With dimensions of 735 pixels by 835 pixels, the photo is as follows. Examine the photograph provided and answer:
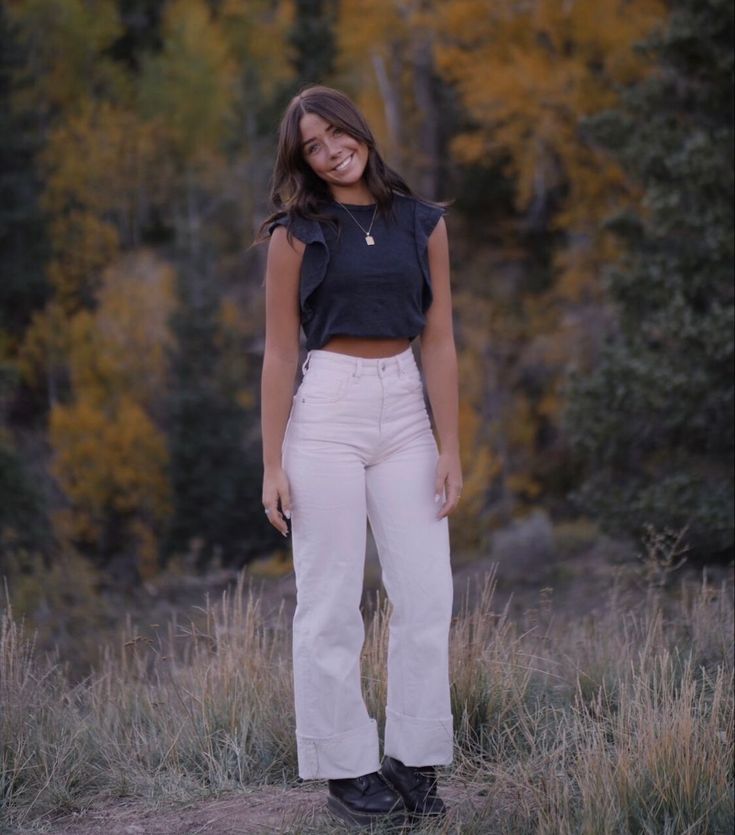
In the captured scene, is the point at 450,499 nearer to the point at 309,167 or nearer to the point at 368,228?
the point at 368,228

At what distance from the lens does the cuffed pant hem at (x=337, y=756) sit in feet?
10.6

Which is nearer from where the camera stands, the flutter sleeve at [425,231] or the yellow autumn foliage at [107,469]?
the flutter sleeve at [425,231]

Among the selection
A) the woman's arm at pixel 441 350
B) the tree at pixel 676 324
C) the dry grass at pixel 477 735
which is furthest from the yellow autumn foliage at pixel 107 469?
the woman's arm at pixel 441 350

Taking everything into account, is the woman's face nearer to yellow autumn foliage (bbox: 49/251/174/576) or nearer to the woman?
the woman

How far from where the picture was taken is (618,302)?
11.2 m

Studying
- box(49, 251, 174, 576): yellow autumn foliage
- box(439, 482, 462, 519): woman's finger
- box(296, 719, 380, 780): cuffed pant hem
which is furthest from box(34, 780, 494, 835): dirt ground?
box(49, 251, 174, 576): yellow autumn foliage

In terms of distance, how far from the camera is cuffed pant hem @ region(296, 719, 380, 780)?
3232mm

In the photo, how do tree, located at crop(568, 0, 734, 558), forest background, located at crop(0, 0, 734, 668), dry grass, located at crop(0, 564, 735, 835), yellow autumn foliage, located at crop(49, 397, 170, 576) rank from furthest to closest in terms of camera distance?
yellow autumn foliage, located at crop(49, 397, 170, 576) → forest background, located at crop(0, 0, 734, 668) → tree, located at crop(568, 0, 734, 558) → dry grass, located at crop(0, 564, 735, 835)

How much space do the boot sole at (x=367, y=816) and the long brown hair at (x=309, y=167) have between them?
1.62m

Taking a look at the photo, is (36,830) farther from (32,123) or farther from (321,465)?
(32,123)

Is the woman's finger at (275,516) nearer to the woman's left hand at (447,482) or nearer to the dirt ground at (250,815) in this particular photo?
the woman's left hand at (447,482)

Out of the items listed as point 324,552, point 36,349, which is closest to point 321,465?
point 324,552

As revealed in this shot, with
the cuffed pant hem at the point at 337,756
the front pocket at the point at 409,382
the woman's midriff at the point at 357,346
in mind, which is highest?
the woman's midriff at the point at 357,346

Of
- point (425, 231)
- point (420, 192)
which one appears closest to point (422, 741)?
point (425, 231)
